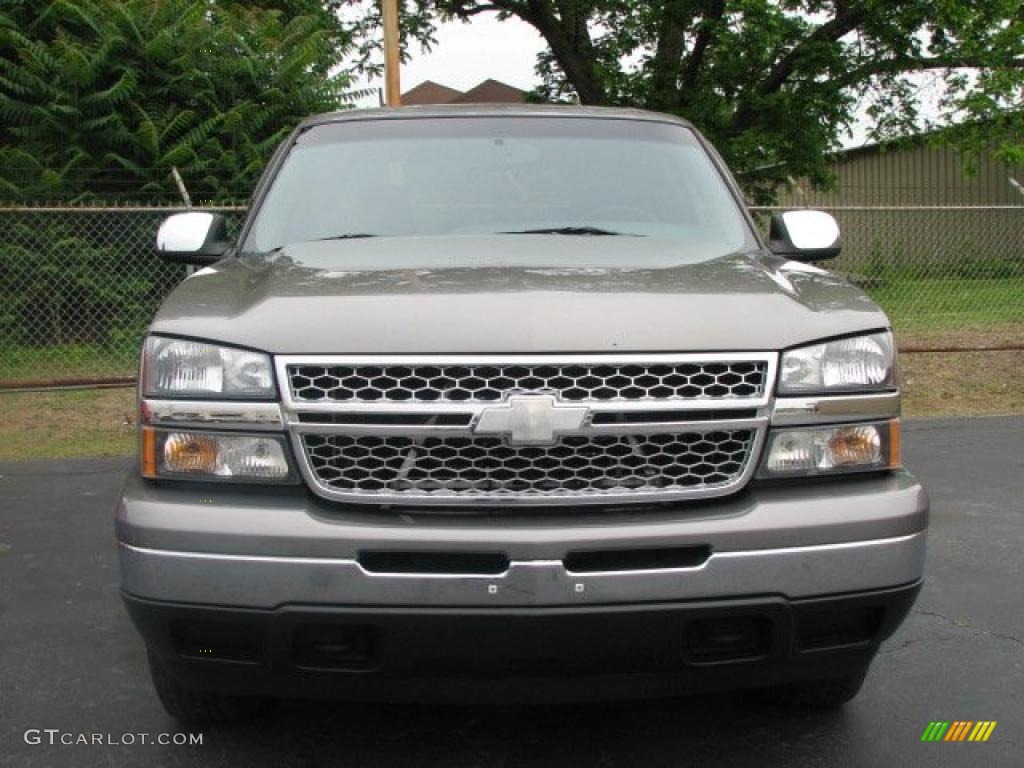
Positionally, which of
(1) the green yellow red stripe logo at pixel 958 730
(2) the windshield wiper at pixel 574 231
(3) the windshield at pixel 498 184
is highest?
(3) the windshield at pixel 498 184

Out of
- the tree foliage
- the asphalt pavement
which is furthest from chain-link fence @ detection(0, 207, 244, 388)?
the asphalt pavement

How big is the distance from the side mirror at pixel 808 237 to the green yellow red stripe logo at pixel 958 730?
157 centimetres

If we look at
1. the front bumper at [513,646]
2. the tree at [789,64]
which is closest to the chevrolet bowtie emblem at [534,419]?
the front bumper at [513,646]

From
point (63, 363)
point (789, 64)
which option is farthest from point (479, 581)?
point (789, 64)

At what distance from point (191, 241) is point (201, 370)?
4.15 feet

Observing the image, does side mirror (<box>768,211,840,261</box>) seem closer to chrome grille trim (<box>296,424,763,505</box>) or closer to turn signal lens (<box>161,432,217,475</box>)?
chrome grille trim (<box>296,424,763,505</box>)

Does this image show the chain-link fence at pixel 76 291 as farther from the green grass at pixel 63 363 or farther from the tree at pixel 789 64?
the tree at pixel 789 64

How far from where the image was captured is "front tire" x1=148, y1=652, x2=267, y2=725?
304 cm

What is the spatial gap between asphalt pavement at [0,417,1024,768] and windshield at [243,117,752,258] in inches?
58.3

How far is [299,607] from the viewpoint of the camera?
2.43 meters

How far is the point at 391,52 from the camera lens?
1106 cm

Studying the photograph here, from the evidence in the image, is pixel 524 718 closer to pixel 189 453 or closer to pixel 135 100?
pixel 189 453

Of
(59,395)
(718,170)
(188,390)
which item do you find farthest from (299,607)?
(59,395)

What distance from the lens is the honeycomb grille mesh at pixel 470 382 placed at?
2.51 meters
